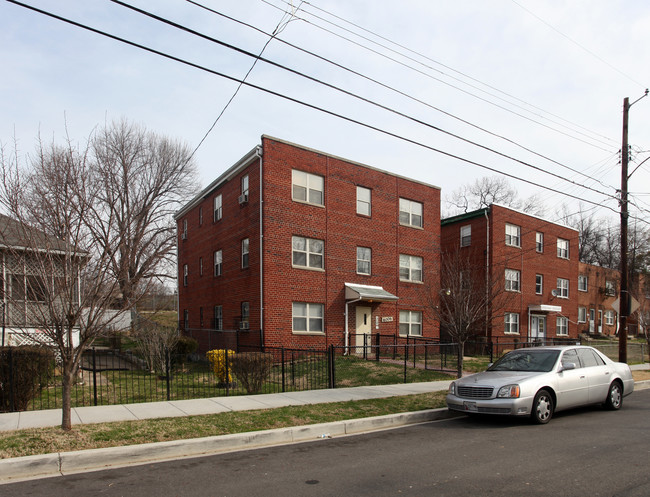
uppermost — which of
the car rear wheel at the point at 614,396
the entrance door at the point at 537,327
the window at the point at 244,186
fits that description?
the window at the point at 244,186

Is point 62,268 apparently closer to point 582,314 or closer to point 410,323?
point 410,323

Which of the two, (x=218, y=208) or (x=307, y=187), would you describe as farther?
(x=218, y=208)

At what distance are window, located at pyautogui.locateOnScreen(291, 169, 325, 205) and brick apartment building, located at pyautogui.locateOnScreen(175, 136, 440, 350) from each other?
44mm

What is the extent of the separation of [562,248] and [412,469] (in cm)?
3333

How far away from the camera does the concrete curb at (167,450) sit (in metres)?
6.43

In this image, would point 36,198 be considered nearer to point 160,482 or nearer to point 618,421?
point 160,482

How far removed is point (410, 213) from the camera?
2678cm

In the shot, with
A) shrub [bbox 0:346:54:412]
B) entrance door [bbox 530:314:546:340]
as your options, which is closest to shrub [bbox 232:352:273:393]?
shrub [bbox 0:346:54:412]

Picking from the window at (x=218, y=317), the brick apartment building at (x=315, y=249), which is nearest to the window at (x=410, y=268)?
the brick apartment building at (x=315, y=249)

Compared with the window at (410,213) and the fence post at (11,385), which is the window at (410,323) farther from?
the fence post at (11,385)

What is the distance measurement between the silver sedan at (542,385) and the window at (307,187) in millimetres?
13132

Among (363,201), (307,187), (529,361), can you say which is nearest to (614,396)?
(529,361)

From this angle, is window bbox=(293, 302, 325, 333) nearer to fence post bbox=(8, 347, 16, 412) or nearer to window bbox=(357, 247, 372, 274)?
window bbox=(357, 247, 372, 274)

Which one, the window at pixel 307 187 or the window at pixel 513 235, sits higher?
the window at pixel 307 187
